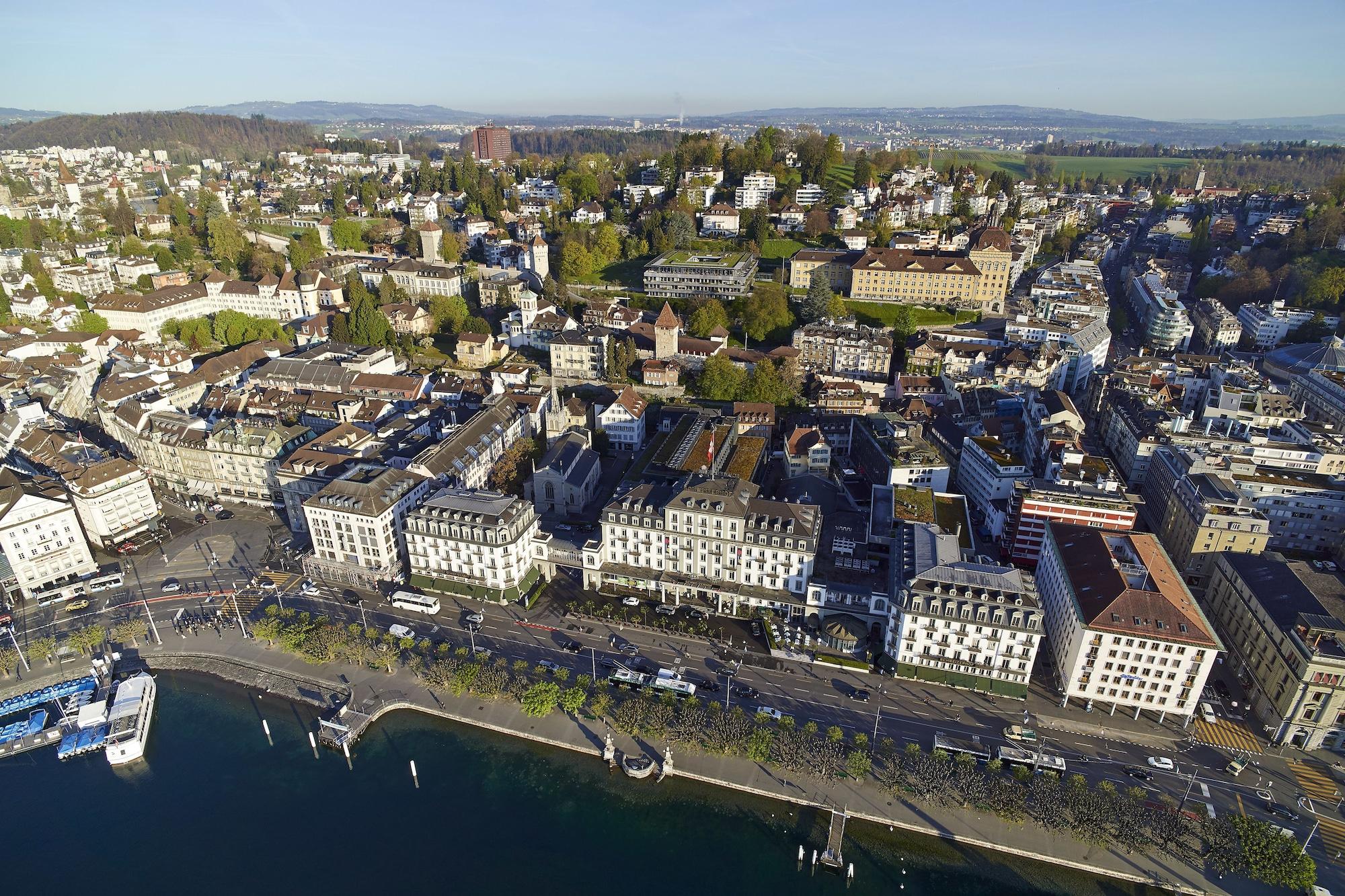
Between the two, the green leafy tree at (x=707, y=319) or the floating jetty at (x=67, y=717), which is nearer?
the floating jetty at (x=67, y=717)

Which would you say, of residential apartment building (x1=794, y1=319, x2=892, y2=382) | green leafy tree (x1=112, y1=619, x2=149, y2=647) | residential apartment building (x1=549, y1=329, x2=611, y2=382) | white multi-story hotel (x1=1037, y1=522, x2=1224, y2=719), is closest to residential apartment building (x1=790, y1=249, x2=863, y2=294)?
residential apartment building (x1=794, y1=319, x2=892, y2=382)

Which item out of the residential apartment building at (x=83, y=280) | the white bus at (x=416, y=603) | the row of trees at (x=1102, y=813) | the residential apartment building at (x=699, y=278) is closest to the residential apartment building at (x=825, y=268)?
the residential apartment building at (x=699, y=278)

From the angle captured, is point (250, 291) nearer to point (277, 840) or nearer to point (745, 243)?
point (745, 243)

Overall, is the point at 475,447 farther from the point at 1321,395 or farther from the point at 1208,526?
the point at 1321,395

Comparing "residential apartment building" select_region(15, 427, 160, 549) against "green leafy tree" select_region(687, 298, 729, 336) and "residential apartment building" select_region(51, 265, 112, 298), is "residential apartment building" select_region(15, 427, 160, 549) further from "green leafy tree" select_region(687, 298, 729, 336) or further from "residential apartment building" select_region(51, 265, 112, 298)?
"green leafy tree" select_region(687, 298, 729, 336)

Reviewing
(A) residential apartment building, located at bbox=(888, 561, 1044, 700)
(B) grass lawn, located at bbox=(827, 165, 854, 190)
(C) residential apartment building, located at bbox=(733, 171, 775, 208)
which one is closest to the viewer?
Result: (A) residential apartment building, located at bbox=(888, 561, 1044, 700)

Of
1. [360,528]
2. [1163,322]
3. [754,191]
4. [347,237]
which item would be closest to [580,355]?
[360,528]

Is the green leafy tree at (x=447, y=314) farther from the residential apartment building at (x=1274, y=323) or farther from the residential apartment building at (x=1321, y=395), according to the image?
the residential apartment building at (x=1274, y=323)
